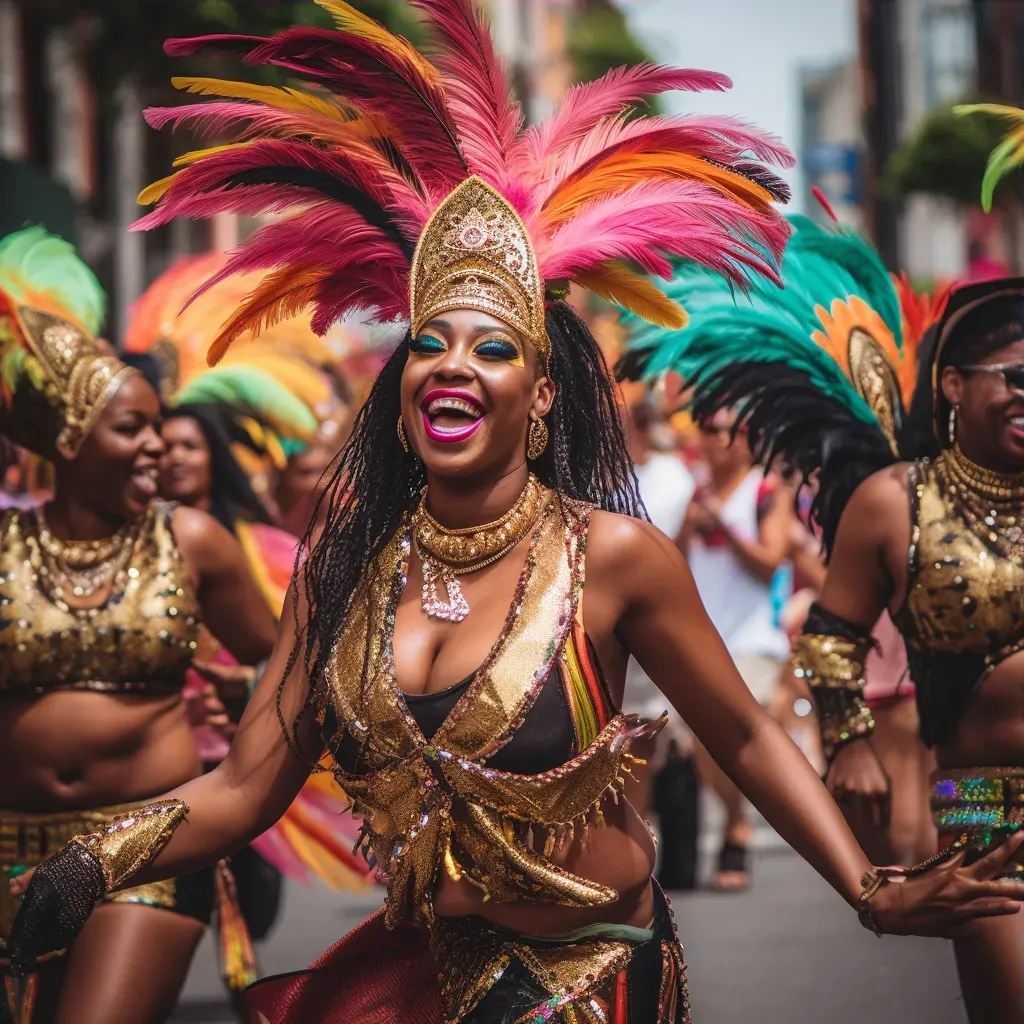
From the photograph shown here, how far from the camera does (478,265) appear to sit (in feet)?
12.8

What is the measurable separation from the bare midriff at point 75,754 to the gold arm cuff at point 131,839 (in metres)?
1.31

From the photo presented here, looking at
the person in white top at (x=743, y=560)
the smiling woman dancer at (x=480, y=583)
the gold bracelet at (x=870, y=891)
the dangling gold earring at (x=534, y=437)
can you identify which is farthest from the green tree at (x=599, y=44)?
the gold bracelet at (x=870, y=891)

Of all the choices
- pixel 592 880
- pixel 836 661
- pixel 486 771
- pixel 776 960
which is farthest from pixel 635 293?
pixel 776 960

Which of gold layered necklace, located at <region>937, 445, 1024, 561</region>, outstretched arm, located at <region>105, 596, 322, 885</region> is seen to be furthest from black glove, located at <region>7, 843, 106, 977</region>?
gold layered necklace, located at <region>937, 445, 1024, 561</region>

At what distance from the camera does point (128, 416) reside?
542cm

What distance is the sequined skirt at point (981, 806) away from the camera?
4.72 meters

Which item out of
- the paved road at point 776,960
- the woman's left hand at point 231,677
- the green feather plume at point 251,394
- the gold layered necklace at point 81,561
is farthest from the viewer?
the green feather plume at point 251,394

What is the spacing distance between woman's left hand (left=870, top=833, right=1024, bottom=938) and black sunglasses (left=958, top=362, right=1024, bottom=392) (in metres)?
1.83

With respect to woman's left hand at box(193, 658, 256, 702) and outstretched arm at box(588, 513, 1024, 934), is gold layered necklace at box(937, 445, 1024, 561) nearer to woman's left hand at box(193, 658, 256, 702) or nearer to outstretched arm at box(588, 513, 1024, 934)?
outstretched arm at box(588, 513, 1024, 934)

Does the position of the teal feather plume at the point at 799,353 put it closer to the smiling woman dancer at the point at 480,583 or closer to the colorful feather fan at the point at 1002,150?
the colorful feather fan at the point at 1002,150

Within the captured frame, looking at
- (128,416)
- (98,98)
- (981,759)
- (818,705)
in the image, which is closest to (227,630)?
(128,416)

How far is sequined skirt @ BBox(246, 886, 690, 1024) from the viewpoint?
3.65 m

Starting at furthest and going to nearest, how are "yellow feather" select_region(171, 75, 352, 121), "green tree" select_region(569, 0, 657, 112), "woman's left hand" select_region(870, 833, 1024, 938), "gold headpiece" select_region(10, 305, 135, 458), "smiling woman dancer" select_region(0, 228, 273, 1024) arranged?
"green tree" select_region(569, 0, 657, 112)
"gold headpiece" select_region(10, 305, 135, 458)
"smiling woman dancer" select_region(0, 228, 273, 1024)
"yellow feather" select_region(171, 75, 352, 121)
"woman's left hand" select_region(870, 833, 1024, 938)

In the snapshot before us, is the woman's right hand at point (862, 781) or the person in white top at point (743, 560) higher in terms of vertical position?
the woman's right hand at point (862, 781)
